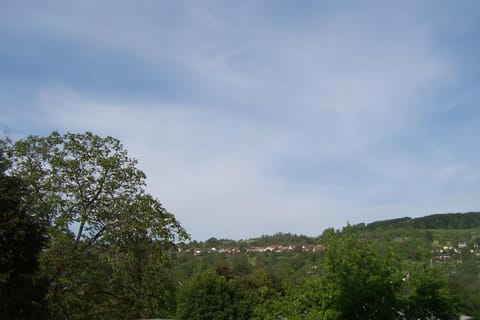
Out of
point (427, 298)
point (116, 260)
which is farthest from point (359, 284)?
point (116, 260)

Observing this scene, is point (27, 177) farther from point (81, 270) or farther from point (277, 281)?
point (277, 281)

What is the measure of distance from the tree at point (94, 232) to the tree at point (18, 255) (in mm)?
489

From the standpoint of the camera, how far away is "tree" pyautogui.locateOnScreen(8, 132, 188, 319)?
1639 cm

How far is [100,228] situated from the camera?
58.0 feet

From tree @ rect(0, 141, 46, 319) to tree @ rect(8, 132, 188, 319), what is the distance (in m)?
0.49

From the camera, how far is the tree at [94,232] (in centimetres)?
1639

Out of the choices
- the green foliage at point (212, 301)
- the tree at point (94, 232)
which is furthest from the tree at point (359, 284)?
the green foliage at point (212, 301)

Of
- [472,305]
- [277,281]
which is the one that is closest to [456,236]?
[277,281]

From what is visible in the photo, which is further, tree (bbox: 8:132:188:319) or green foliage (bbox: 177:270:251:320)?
green foliage (bbox: 177:270:251:320)

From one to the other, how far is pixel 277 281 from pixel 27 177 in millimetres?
55753

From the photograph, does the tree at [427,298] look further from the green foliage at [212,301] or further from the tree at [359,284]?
the green foliage at [212,301]

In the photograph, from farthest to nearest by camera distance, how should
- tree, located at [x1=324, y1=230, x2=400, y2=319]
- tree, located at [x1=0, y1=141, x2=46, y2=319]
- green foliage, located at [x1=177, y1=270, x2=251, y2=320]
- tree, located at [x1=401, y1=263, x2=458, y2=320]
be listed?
green foliage, located at [x1=177, y1=270, x2=251, y2=320]
tree, located at [x1=401, y1=263, x2=458, y2=320]
tree, located at [x1=324, y1=230, x2=400, y2=319]
tree, located at [x1=0, y1=141, x2=46, y2=319]

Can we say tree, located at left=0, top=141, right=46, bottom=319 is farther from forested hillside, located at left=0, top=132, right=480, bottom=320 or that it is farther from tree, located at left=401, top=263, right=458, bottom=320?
tree, located at left=401, top=263, right=458, bottom=320

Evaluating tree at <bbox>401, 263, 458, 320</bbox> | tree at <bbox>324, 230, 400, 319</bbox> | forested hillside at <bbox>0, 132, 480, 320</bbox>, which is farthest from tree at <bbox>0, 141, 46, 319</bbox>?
tree at <bbox>401, 263, 458, 320</bbox>
